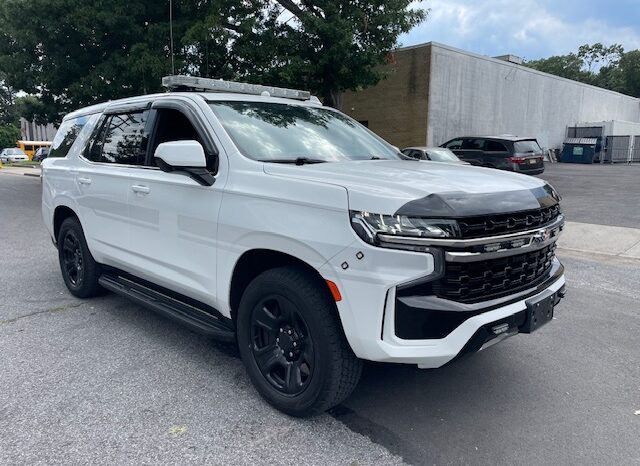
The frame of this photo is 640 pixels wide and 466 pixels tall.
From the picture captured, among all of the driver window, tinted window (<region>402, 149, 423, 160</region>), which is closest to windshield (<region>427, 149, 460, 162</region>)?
tinted window (<region>402, 149, 423, 160</region>)

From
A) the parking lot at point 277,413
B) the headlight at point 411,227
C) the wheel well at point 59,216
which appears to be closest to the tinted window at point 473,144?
the parking lot at point 277,413

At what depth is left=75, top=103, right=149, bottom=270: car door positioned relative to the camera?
4.25m

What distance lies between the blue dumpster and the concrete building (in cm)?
248

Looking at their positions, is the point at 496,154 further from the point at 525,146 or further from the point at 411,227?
the point at 411,227

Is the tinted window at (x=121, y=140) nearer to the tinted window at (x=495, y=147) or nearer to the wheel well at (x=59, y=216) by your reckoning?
the wheel well at (x=59, y=216)

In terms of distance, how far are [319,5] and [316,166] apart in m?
12.4

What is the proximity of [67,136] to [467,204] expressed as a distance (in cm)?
470

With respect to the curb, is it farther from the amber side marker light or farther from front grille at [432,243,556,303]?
the amber side marker light

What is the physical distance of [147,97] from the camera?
4.31 m

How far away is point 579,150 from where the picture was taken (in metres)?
32.4

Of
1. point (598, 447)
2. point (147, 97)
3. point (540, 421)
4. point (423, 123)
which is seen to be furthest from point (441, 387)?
point (423, 123)

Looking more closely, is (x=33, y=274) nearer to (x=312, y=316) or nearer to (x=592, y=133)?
(x=312, y=316)

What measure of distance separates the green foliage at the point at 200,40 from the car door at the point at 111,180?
8.74 metres

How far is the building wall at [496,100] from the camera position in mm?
23842
